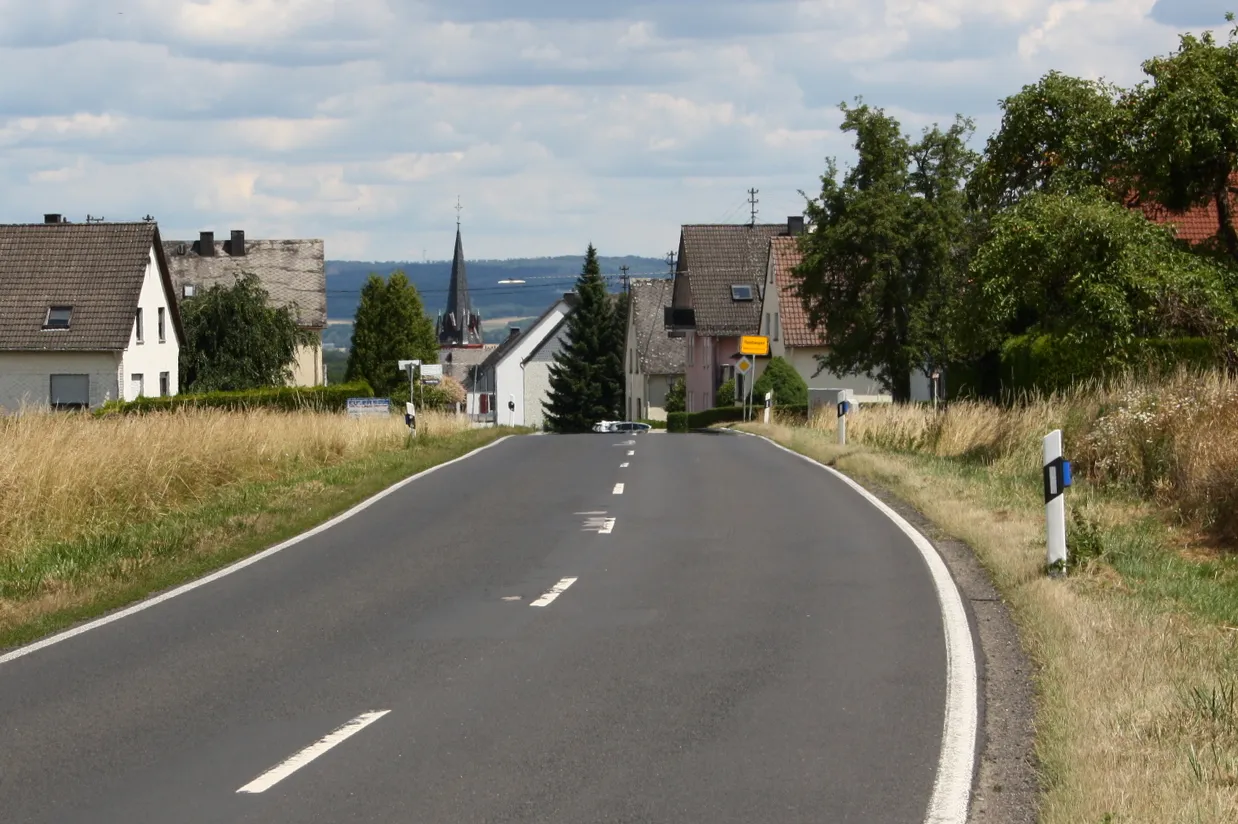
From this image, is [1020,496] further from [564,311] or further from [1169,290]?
[564,311]

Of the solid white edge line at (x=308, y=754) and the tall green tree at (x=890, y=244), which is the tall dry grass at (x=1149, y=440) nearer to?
the solid white edge line at (x=308, y=754)

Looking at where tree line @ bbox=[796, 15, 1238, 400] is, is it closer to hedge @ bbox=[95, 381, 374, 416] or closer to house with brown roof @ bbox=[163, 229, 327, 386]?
hedge @ bbox=[95, 381, 374, 416]

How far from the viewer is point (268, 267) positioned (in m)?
84.1

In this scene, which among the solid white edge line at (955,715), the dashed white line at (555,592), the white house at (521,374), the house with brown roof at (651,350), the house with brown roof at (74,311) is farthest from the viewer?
the white house at (521,374)

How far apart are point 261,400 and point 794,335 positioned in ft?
103

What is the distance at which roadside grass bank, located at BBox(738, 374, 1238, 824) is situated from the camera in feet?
21.4

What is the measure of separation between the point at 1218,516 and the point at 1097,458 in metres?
4.04

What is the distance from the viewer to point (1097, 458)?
19172 mm

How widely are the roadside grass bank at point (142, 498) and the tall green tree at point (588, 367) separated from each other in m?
68.7

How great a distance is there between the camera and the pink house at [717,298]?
80750 mm

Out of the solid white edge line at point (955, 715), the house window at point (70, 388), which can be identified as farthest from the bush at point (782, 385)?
the solid white edge line at point (955, 715)

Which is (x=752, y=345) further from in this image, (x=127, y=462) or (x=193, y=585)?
(x=193, y=585)

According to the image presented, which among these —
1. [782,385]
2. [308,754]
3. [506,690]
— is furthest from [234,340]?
[308,754]

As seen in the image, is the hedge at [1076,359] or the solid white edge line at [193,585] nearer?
the solid white edge line at [193,585]
